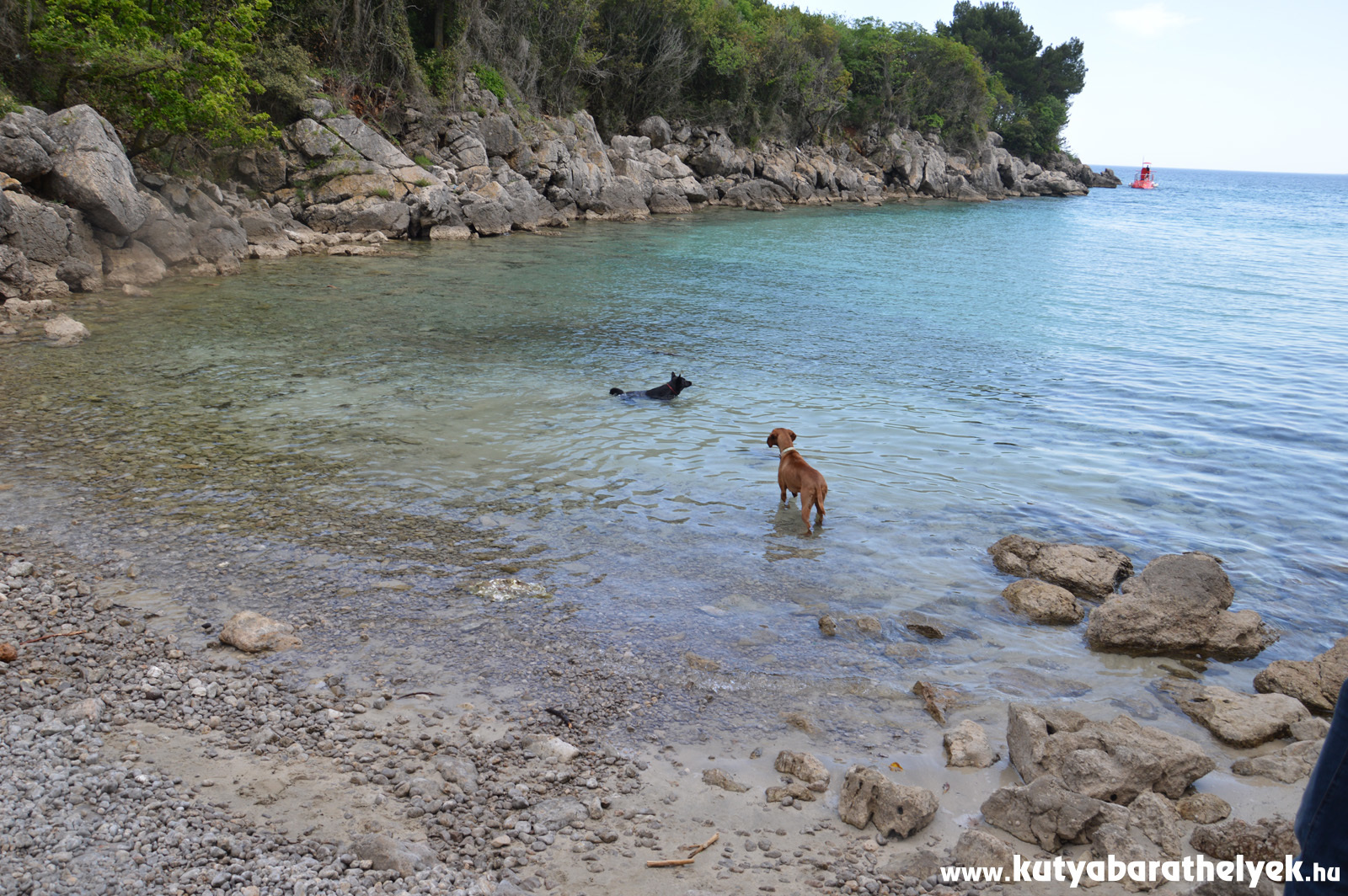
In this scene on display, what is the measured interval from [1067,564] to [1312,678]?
176cm

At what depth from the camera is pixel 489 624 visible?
5426mm

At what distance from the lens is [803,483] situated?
24.4 feet

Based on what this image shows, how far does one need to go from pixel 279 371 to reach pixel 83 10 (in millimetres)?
13268

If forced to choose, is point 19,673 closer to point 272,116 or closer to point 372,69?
point 272,116

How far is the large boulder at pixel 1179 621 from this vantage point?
18.4 feet

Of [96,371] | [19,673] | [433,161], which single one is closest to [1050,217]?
[433,161]

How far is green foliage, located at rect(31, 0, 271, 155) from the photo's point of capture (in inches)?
687

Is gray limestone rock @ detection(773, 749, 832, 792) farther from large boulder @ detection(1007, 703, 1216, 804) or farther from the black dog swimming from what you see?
the black dog swimming

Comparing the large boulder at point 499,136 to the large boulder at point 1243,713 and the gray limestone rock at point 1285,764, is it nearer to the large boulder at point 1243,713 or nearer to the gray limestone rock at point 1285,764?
the large boulder at point 1243,713

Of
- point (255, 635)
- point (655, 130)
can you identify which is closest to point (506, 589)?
point (255, 635)

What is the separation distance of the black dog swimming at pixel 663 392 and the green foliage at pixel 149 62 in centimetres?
1448

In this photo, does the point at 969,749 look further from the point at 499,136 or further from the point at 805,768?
the point at 499,136

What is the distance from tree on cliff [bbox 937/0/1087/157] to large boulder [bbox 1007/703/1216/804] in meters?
98.8

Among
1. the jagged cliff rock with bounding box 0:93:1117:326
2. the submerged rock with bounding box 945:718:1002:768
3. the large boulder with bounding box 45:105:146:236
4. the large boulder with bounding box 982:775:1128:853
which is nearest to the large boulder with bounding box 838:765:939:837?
the large boulder with bounding box 982:775:1128:853
